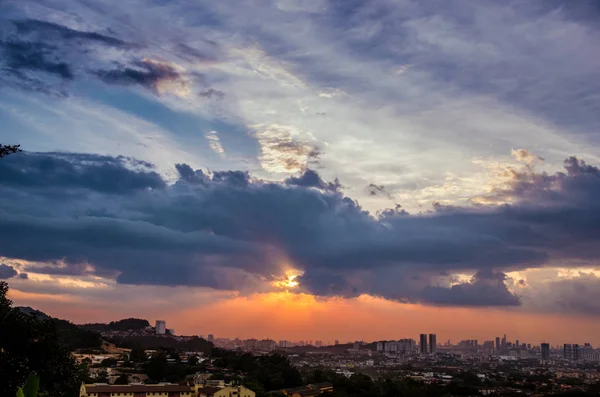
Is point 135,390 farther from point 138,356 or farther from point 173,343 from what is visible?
point 173,343

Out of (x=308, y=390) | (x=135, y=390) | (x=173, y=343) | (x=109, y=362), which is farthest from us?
(x=173, y=343)

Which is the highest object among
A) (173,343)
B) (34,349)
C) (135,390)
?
(34,349)

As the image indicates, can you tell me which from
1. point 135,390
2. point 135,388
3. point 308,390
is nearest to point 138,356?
point 308,390

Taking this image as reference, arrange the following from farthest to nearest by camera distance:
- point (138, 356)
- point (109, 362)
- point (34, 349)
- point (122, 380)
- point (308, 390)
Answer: point (138, 356), point (109, 362), point (308, 390), point (122, 380), point (34, 349)

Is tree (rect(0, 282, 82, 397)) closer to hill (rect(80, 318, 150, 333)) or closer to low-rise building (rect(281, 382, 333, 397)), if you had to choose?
low-rise building (rect(281, 382, 333, 397))

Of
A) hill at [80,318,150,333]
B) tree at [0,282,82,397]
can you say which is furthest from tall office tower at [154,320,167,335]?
tree at [0,282,82,397]

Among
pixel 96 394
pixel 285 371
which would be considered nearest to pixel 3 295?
pixel 96 394

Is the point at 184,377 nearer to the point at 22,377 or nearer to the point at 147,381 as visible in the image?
the point at 147,381
